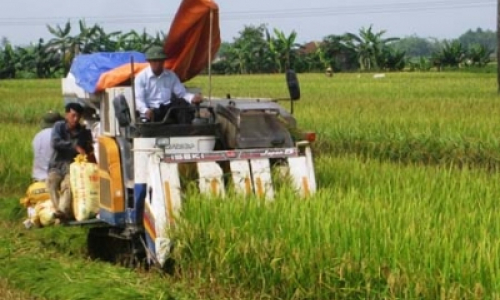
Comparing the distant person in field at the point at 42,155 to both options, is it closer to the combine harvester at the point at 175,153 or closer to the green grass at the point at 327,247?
the green grass at the point at 327,247

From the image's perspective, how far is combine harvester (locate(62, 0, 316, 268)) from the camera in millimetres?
7434

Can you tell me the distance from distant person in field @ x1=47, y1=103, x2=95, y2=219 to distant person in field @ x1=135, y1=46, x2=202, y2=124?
3.49 feet

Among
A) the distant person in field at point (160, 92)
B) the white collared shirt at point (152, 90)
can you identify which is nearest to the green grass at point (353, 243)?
the distant person in field at point (160, 92)

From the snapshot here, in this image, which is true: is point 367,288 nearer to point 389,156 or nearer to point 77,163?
point 77,163

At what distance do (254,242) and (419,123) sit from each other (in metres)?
8.83

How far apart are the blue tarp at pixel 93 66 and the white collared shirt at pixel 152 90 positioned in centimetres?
65

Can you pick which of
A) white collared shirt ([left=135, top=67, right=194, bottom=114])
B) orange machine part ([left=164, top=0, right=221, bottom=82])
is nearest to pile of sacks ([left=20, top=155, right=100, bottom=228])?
white collared shirt ([left=135, top=67, right=194, bottom=114])

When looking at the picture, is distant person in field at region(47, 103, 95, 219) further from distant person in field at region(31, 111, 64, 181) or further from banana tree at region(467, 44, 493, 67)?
banana tree at region(467, 44, 493, 67)

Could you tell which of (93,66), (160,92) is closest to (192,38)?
(160,92)

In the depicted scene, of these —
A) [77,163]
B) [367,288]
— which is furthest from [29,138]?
[367,288]

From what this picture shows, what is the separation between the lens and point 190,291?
667 cm

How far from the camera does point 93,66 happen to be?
30.0ft

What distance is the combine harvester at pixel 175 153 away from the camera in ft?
24.4

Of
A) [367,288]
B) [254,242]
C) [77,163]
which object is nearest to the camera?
[367,288]
